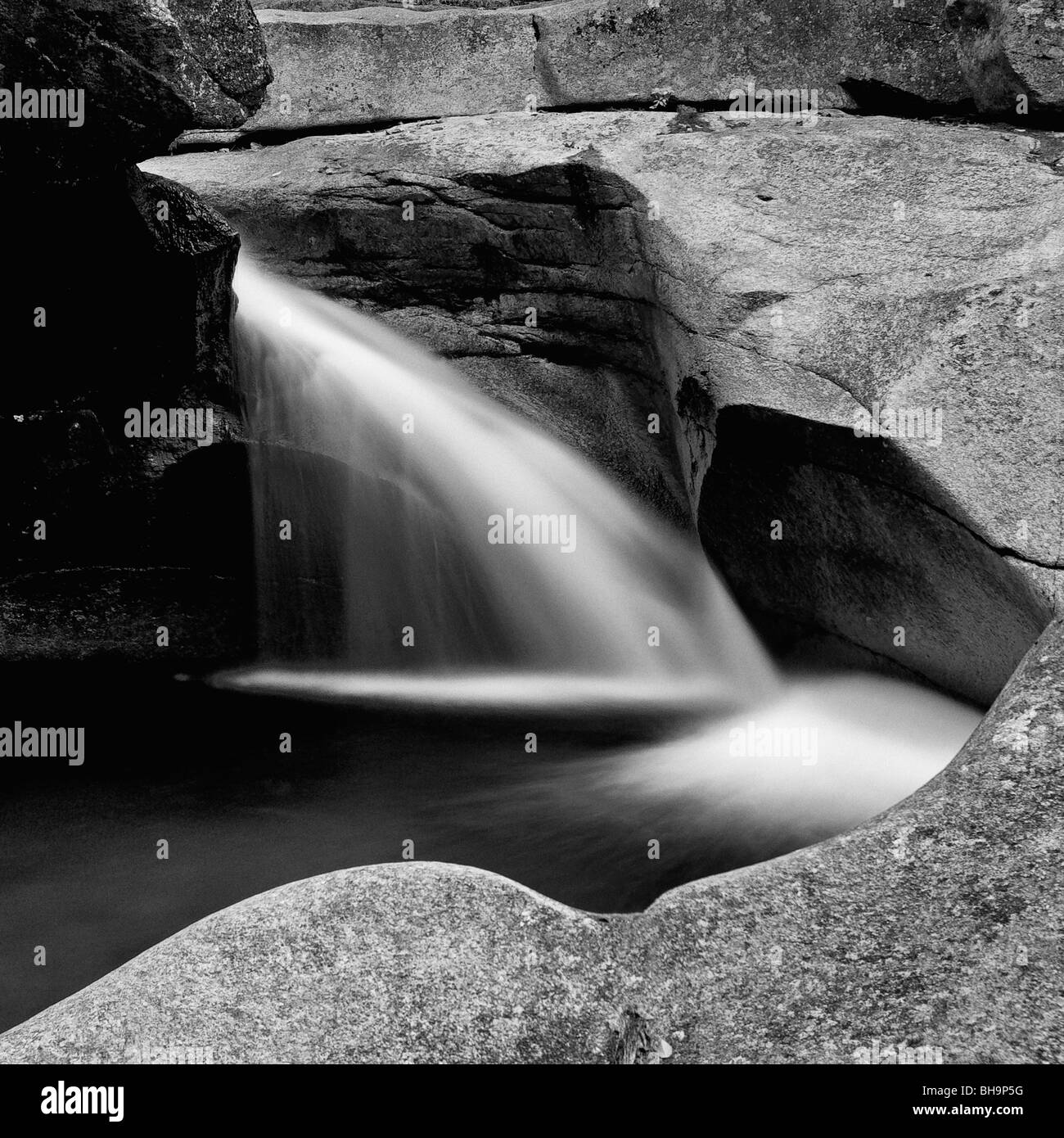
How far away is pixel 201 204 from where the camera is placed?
5.50 metres

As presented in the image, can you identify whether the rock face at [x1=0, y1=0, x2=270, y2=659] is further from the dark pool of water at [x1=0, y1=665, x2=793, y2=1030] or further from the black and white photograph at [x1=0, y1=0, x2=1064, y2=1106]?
the dark pool of water at [x1=0, y1=665, x2=793, y2=1030]

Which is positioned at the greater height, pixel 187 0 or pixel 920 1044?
pixel 187 0

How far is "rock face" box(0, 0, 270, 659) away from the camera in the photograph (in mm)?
4609

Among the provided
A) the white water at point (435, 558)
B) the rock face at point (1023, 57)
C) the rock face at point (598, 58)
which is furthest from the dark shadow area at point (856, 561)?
the rock face at point (598, 58)

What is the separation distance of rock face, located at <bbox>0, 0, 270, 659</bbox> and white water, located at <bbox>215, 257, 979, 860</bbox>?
35 cm

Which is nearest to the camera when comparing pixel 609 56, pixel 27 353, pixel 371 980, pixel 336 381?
pixel 371 980

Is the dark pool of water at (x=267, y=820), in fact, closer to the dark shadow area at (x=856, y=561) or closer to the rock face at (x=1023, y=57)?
the dark shadow area at (x=856, y=561)

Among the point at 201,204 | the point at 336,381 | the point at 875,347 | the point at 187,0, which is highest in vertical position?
the point at 187,0

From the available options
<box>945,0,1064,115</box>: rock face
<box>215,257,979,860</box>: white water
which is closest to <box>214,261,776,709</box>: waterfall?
<box>215,257,979,860</box>: white water

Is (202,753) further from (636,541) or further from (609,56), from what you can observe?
(609,56)

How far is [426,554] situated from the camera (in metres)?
6.26

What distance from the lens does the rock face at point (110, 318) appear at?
4.61m

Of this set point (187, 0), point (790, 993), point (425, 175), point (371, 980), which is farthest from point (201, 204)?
point (790, 993)

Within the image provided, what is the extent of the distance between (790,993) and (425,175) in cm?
539
